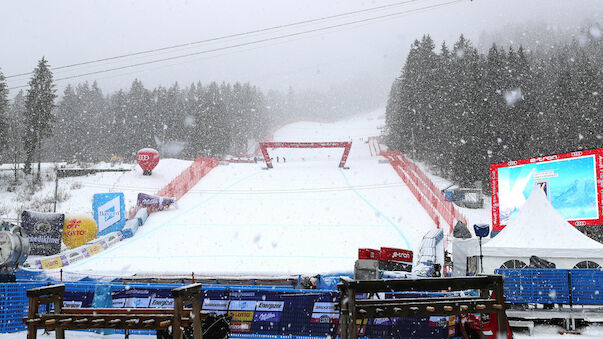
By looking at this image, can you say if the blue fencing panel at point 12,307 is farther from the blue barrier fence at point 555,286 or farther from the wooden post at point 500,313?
the blue barrier fence at point 555,286

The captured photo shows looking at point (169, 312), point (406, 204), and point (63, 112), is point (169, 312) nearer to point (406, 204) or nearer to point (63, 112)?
point (406, 204)

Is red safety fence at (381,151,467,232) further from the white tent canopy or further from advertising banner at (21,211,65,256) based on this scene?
advertising banner at (21,211,65,256)

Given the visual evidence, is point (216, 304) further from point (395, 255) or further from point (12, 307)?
point (395, 255)

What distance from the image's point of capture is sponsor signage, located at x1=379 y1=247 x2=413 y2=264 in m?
15.5

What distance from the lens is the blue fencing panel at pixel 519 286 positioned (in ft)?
38.0

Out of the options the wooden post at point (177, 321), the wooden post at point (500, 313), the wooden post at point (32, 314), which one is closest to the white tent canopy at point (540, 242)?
the wooden post at point (500, 313)

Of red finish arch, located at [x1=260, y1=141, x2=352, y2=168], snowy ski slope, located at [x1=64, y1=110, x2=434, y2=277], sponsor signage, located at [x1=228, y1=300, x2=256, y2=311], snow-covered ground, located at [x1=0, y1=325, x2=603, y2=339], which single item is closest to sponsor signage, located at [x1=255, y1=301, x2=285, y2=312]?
sponsor signage, located at [x1=228, y1=300, x2=256, y2=311]

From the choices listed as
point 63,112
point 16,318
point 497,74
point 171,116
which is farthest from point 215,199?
point 63,112

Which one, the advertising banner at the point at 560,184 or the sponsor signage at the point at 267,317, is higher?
the advertising banner at the point at 560,184

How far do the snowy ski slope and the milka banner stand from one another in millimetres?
645

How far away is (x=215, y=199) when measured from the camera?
34.2 metres

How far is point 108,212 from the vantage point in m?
26.2

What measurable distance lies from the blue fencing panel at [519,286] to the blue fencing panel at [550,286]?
120mm

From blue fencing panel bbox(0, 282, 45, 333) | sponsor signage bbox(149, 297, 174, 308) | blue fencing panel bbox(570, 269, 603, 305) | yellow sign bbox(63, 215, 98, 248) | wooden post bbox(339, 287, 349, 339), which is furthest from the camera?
yellow sign bbox(63, 215, 98, 248)
